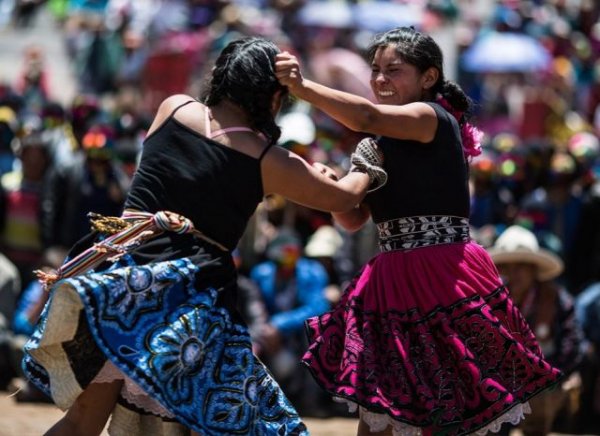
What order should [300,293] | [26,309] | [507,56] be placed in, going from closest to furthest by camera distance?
[300,293], [26,309], [507,56]

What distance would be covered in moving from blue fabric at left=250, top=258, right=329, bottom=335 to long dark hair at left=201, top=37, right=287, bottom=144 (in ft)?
14.9

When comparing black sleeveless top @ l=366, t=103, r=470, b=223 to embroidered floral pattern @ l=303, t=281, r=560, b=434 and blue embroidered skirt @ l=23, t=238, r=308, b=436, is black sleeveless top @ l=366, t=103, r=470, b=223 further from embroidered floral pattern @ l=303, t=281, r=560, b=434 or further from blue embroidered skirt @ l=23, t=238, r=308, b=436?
blue embroidered skirt @ l=23, t=238, r=308, b=436

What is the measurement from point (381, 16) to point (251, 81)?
1051 centimetres

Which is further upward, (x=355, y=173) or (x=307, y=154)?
(x=355, y=173)

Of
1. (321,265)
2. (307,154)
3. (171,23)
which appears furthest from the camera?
(171,23)

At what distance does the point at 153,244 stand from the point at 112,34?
39.8ft

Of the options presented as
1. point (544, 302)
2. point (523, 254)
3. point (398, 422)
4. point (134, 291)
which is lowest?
point (544, 302)

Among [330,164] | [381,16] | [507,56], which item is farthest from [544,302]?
[381,16]

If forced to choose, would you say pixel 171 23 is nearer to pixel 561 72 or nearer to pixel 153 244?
pixel 561 72

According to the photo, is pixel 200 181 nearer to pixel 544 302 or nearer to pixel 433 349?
Answer: pixel 433 349

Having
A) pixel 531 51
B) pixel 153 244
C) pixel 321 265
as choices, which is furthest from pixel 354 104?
pixel 531 51

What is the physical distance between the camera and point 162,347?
5207 mm

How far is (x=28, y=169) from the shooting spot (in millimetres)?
11180

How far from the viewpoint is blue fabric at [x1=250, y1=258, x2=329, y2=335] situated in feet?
32.6
